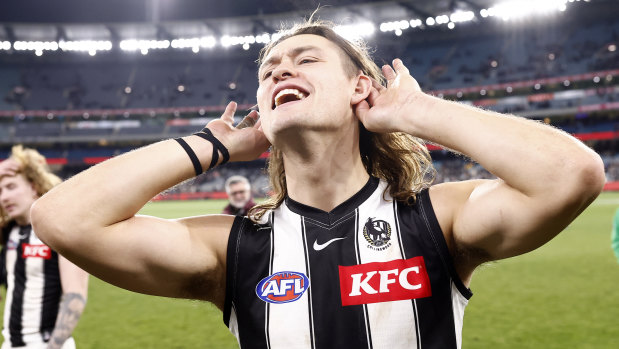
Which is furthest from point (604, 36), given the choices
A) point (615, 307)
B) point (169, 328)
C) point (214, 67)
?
point (169, 328)

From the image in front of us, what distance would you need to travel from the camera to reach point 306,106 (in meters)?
1.76

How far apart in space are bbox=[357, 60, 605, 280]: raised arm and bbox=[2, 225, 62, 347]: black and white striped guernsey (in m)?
2.87

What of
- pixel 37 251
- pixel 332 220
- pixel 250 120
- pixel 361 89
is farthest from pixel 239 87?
pixel 332 220

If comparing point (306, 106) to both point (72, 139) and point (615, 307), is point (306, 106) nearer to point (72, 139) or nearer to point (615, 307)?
point (615, 307)

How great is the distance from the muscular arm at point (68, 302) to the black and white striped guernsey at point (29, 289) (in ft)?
0.25

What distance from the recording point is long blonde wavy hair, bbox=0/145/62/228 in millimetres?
3285

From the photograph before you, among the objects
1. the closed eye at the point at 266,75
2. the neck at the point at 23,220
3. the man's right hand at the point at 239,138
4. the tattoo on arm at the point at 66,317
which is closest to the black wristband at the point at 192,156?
the man's right hand at the point at 239,138

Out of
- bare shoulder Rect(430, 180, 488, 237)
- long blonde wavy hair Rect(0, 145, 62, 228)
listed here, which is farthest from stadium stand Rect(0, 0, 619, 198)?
bare shoulder Rect(430, 180, 488, 237)

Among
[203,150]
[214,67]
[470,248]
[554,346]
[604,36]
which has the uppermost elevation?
[214,67]

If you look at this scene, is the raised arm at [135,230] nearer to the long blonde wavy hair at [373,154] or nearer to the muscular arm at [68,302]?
the long blonde wavy hair at [373,154]

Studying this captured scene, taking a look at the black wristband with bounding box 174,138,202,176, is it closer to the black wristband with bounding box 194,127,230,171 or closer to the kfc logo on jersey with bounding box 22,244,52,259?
the black wristband with bounding box 194,127,230,171

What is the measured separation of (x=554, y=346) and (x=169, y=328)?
452 cm

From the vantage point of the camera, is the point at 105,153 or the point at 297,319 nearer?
the point at 297,319

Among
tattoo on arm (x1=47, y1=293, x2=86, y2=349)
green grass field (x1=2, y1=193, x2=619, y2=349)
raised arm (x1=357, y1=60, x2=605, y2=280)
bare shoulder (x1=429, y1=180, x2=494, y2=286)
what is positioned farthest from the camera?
green grass field (x1=2, y1=193, x2=619, y2=349)
